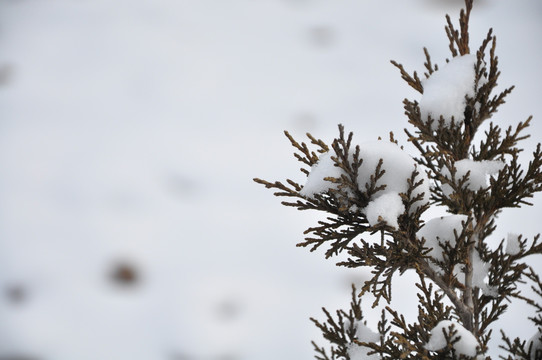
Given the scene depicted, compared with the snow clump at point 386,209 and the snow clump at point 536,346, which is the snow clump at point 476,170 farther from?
the snow clump at point 536,346

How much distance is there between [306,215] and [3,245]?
8.39 meters

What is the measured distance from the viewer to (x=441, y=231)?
3.85 meters

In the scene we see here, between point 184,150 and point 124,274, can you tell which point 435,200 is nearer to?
point 124,274

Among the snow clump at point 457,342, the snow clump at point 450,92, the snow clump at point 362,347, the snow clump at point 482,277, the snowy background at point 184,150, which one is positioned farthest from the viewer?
the snowy background at point 184,150

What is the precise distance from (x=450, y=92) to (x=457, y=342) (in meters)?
2.26

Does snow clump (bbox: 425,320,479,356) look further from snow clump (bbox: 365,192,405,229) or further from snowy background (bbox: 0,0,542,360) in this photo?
snowy background (bbox: 0,0,542,360)

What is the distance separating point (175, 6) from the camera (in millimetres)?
17438

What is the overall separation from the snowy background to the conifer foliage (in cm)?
579

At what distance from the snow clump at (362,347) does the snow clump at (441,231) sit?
1.19m

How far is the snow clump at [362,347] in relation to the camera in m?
4.09

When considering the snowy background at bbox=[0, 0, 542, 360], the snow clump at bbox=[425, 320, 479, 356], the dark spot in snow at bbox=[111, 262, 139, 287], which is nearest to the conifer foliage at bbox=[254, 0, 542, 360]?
the snow clump at bbox=[425, 320, 479, 356]

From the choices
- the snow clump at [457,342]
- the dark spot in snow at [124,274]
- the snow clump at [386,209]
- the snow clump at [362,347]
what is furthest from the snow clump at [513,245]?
the dark spot in snow at [124,274]

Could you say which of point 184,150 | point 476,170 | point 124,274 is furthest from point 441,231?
point 184,150

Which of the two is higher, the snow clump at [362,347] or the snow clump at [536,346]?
the snow clump at [362,347]
